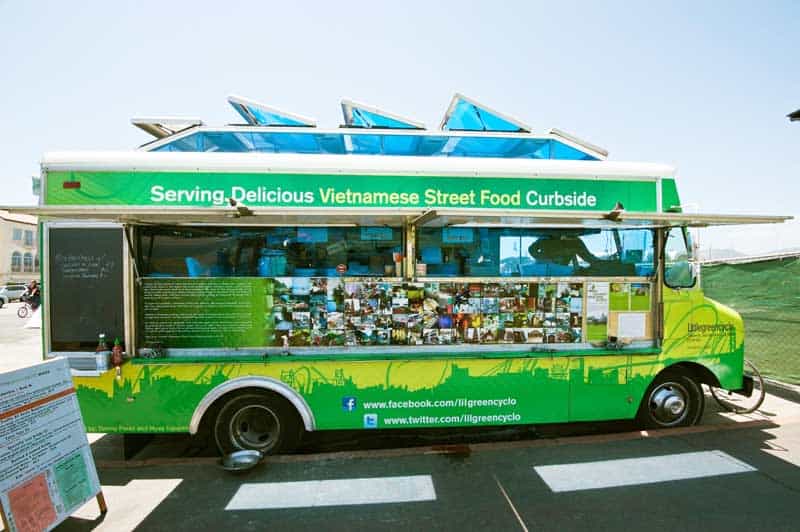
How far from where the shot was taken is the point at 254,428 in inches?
182

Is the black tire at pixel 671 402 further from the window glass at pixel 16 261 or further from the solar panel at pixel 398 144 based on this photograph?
the window glass at pixel 16 261

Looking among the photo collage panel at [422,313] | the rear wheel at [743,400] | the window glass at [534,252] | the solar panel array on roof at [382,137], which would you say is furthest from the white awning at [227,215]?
the rear wheel at [743,400]

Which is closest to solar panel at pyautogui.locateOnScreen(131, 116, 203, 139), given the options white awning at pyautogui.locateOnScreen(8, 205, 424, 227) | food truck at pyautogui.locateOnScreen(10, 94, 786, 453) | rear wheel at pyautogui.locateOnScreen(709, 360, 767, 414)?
food truck at pyautogui.locateOnScreen(10, 94, 786, 453)

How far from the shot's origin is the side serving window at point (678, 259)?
195 inches

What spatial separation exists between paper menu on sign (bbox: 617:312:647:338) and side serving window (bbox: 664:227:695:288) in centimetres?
58

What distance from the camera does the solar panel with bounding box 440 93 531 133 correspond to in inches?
211

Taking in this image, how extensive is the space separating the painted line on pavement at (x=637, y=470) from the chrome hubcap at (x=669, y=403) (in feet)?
2.10

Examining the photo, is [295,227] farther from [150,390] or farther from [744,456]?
[744,456]

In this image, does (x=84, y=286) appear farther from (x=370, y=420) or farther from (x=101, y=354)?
(x=370, y=420)

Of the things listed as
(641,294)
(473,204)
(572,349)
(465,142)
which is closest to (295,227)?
(473,204)

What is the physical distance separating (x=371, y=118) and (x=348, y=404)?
3.65 metres

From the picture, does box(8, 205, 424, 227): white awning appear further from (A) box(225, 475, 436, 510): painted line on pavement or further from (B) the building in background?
(B) the building in background

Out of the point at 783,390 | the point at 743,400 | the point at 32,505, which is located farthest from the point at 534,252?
the point at 783,390

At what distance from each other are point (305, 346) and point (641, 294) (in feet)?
13.3
